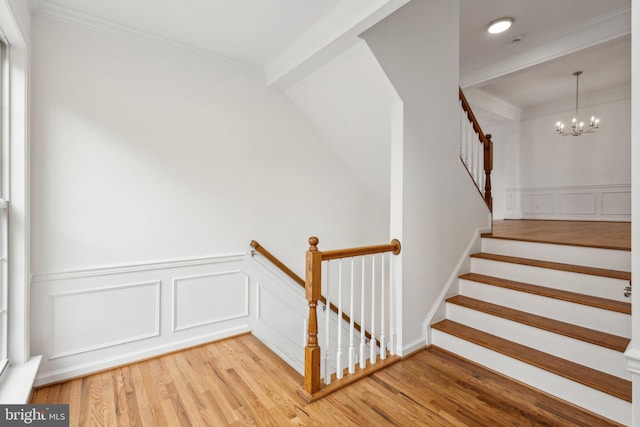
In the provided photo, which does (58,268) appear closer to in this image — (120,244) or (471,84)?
(120,244)

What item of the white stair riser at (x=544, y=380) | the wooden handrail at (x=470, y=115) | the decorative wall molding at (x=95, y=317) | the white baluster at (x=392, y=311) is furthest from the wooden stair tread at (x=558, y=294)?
the decorative wall molding at (x=95, y=317)

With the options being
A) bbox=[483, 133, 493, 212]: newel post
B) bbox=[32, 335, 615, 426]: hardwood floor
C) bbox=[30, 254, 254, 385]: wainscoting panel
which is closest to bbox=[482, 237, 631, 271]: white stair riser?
bbox=[483, 133, 493, 212]: newel post

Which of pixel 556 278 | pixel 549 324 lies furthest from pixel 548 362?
pixel 556 278

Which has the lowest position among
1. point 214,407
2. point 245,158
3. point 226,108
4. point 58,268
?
point 214,407

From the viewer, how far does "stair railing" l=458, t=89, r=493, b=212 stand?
135 inches

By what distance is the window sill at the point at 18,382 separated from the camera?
168cm

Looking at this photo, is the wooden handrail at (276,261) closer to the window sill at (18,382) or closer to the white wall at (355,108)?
the white wall at (355,108)

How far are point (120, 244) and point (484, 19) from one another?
413 centimetres

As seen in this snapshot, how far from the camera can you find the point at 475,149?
364 cm

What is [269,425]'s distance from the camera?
175cm

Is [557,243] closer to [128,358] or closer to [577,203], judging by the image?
[128,358]

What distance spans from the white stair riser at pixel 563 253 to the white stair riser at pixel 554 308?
0.57 m

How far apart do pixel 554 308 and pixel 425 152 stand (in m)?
1.57

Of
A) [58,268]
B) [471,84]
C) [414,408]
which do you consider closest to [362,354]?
[414,408]
